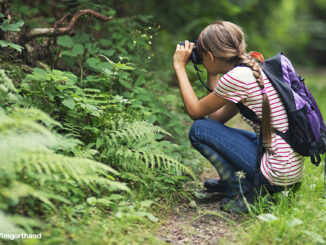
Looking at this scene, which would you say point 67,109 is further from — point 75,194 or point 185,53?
point 185,53

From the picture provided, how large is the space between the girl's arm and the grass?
773 mm

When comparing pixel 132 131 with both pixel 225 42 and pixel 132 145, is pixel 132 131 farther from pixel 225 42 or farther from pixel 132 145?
pixel 225 42

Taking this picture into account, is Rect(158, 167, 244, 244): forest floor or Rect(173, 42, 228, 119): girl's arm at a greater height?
Rect(173, 42, 228, 119): girl's arm

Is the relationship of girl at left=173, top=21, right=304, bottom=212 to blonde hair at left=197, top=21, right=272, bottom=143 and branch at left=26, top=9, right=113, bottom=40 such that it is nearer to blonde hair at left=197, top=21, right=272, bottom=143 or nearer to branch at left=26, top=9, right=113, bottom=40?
blonde hair at left=197, top=21, right=272, bottom=143

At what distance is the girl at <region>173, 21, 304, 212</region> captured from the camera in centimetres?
231

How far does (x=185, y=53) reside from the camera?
2.69 m

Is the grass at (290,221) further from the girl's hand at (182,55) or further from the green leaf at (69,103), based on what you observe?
the green leaf at (69,103)

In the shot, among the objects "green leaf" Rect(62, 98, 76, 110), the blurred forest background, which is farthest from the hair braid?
"green leaf" Rect(62, 98, 76, 110)

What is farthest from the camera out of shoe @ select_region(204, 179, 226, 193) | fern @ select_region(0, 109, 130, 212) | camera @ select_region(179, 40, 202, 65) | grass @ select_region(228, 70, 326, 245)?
shoe @ select_region(204, 179, 226, 193)

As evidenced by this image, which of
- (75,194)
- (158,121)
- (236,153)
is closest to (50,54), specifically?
(158,121)

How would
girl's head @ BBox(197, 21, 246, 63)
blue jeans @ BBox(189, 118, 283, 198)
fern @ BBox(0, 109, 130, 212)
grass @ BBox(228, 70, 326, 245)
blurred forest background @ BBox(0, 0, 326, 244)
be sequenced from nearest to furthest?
fern @ BBox(0, 109, 130, 212) → blurred forest background @ BBox(0, 0, 326, 244) → grass @ BBox(228, 70, 326, 245) → girl's head @ BBox(197, 21, 246, 63) → blue jeans @ BBox(189, 118, 283, 198)

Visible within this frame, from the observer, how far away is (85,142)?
8.62 ft

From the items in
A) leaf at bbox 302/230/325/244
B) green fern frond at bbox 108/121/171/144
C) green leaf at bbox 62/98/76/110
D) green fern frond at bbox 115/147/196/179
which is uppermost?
green leaf at bbox 62/98/76/110

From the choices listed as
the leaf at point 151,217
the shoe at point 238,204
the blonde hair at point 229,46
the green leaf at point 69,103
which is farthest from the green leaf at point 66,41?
the shoe at point 238,204
